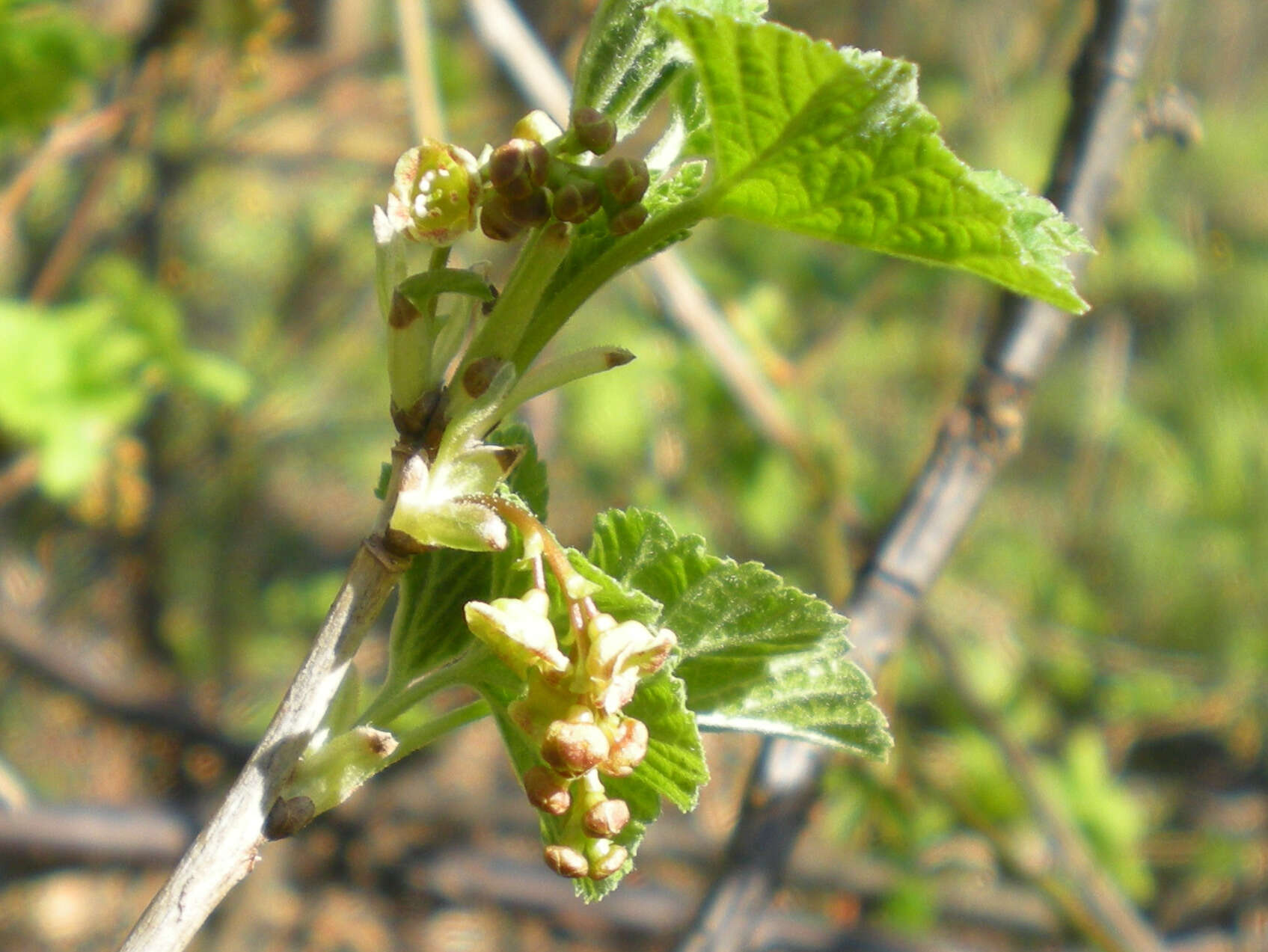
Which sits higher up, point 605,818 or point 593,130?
point 593,130

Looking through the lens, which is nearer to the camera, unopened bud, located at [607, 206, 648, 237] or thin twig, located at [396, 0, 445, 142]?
unopened bud, located at [607, 206, 648, 237]

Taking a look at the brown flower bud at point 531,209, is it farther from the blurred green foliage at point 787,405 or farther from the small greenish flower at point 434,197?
the blurred green foliage at point 787,405

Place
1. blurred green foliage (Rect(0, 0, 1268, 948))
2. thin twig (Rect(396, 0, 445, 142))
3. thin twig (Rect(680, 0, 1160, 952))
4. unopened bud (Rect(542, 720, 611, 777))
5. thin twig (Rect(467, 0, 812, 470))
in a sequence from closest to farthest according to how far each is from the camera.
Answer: unopened bud (Rect(542, 720, 611, 777)), thin twig (Rect(680, 0, 1160, 952)), thin twig (Rect(467, 0, 812, 470)), thin twig (Rect(396, 0, 445, 142)), blurred green foliage (Rect(0, 0, 1268, 948))

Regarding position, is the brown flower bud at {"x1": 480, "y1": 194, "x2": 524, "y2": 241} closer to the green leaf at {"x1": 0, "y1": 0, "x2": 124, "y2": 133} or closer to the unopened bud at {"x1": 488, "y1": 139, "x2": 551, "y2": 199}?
the unopened bud at {"x1": 488, "y1": 139, "x2": 551, "y2": 199}

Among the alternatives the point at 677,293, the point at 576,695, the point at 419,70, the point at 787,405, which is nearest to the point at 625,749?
the point at 576,695

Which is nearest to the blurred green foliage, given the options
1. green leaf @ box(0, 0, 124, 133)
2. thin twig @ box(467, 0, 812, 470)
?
green leaf @ box(0, 0, 124, 133)

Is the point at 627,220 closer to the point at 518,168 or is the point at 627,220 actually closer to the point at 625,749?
the point at 518,168

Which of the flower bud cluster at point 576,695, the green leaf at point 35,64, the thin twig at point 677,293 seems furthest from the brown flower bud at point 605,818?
the green leaf at point 35,64
